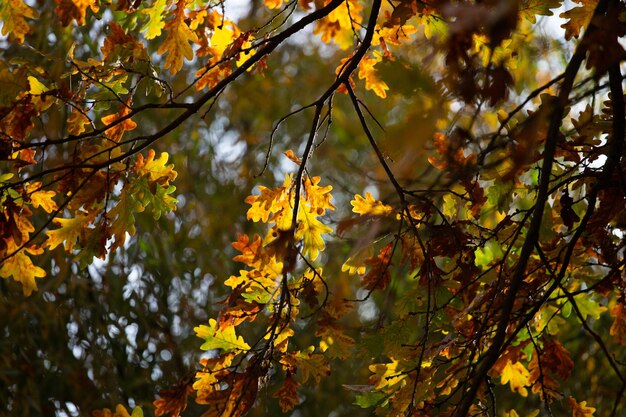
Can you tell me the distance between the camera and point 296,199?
1.49m

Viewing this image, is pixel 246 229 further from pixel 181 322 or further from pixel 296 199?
pixel 296 199

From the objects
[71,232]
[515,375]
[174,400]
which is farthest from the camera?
[515,375]

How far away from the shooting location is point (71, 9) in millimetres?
1603

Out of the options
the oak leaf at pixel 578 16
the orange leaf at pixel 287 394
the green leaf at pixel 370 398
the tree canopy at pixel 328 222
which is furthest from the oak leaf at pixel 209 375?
the oak leaf at pixel 578 16

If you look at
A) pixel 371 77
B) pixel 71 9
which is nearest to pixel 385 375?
pixel 371 77

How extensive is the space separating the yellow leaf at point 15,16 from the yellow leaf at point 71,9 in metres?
0.08

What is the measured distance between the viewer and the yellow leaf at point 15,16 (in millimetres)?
1633

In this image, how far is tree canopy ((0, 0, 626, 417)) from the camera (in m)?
1.14

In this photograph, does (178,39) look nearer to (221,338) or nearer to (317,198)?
(317,198)

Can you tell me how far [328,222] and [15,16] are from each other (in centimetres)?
75

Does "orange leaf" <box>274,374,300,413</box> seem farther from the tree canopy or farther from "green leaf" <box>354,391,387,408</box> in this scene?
"green leaf" <box>354,391,387,408</box>

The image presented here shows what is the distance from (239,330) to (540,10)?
196 cm

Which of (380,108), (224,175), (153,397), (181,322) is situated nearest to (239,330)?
(181,322)

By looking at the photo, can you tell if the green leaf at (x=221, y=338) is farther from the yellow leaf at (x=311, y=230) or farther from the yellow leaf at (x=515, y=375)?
the yellow leaf at (x=515, y=375)
